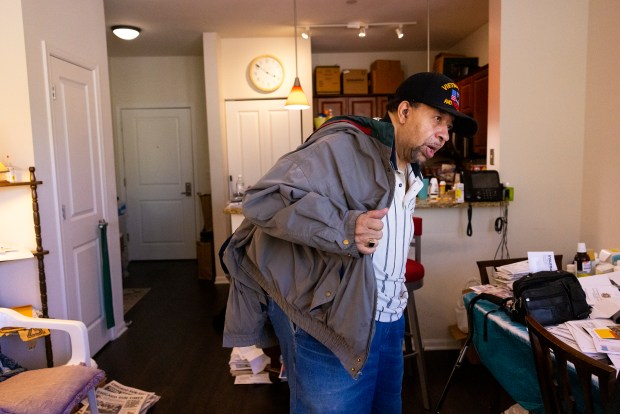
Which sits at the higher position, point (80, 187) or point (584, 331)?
point (80, 187)

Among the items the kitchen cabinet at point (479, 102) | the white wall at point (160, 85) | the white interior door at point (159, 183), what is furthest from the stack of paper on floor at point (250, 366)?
the white wall at point (160, 85)

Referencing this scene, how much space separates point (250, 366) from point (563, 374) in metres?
2.04

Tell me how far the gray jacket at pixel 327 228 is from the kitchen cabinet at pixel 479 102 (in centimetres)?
335

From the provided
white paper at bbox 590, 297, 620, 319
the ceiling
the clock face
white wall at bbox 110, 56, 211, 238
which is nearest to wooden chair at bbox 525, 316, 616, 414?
white paper at bbox 590, 297, 620, 319

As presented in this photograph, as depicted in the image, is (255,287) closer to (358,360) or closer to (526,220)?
(358,360)

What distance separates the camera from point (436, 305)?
3.25m

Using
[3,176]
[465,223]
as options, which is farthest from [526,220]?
[3,176]

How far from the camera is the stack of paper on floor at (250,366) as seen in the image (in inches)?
115

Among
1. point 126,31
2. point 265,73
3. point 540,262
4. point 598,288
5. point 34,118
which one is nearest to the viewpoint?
point 598,288

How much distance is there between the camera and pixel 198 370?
123 inches

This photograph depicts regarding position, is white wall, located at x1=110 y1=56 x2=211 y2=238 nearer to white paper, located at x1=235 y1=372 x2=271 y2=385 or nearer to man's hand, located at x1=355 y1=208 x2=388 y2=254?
white paper, located at x1=235 y1=372 x2=271 y2=385

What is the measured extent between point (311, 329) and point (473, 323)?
3.89ft

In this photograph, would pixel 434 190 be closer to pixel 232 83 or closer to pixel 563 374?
pixel 563 374

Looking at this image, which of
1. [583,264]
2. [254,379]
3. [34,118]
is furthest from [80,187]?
[583,264]
